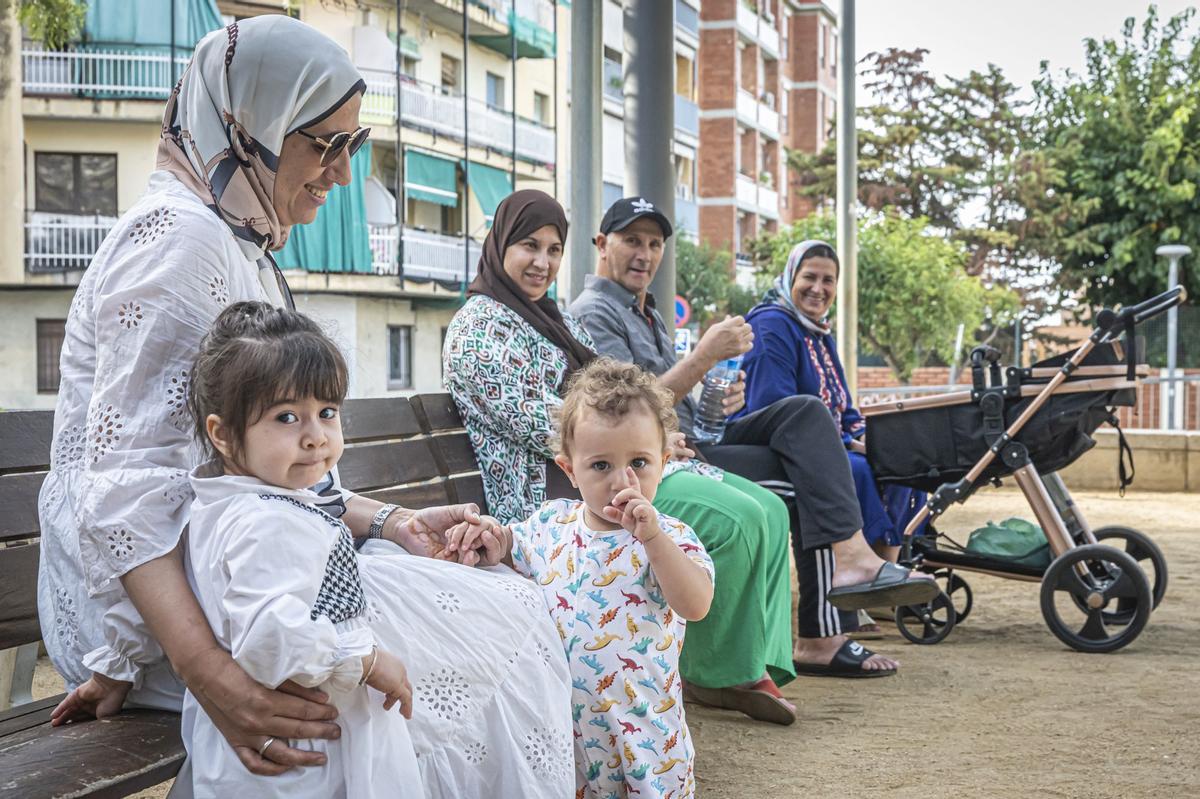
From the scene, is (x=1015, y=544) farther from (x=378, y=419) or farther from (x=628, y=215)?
(x=378, y=419)

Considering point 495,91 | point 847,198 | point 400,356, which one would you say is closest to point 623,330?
point 847,198

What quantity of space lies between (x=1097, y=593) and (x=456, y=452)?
3.07 meters

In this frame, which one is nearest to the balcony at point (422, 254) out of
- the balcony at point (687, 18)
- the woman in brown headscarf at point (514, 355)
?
the balcony at point (687, 18)

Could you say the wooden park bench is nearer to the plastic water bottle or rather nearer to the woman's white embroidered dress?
the woman's white embroidered dress

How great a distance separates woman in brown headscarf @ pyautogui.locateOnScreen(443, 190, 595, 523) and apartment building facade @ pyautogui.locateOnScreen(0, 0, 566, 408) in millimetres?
18527

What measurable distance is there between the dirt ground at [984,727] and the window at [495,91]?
31.1m

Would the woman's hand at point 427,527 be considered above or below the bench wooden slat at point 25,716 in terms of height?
above

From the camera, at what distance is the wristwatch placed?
9.51 ft

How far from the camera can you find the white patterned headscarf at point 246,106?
2.51 metres

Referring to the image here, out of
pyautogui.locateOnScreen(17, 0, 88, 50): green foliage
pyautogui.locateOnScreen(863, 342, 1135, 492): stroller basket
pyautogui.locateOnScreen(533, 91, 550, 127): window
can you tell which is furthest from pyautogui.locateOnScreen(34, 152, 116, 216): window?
pyautogui.locateOnScreen(863, 342, 1135, 492): stroller basket

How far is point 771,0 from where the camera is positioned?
54.8 metres

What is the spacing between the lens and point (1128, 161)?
99.7 ft

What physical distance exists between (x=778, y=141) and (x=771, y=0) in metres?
5.73

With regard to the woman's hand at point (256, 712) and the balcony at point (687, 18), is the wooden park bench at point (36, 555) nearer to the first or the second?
the woman's hand at point (256, 712)
